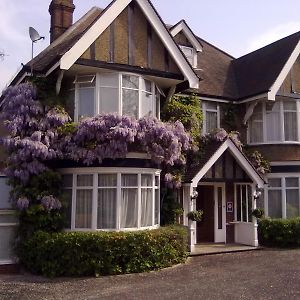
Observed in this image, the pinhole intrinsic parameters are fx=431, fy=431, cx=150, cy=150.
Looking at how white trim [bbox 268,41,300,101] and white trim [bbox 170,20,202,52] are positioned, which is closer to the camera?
white trim [bbox 268,41,300,101]

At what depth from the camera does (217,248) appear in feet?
52.6

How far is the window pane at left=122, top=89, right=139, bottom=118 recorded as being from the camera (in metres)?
13.8

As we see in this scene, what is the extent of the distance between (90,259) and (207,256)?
4.64 metres

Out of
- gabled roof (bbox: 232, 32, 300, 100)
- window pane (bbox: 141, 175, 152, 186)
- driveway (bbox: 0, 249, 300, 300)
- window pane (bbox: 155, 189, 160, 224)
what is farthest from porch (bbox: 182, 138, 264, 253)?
gabled roof (bbox: 232, 32, 300, 100)

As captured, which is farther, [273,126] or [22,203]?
[273,126]

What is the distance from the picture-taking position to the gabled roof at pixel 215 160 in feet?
51.3

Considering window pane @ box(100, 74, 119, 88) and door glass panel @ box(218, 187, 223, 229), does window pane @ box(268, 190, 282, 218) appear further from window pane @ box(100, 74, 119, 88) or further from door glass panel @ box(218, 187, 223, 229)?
window pane @ box(100, 74, 119, 88)

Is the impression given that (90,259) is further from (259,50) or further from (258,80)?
(259,50)

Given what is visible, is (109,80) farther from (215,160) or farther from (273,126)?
(273,126)

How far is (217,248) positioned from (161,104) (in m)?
5.80

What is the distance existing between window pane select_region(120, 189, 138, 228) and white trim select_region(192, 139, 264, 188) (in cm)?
294

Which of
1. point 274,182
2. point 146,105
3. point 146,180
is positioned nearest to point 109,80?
point 146,105

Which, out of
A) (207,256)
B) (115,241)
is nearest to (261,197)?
(207,256)

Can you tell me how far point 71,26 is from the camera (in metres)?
17.9
